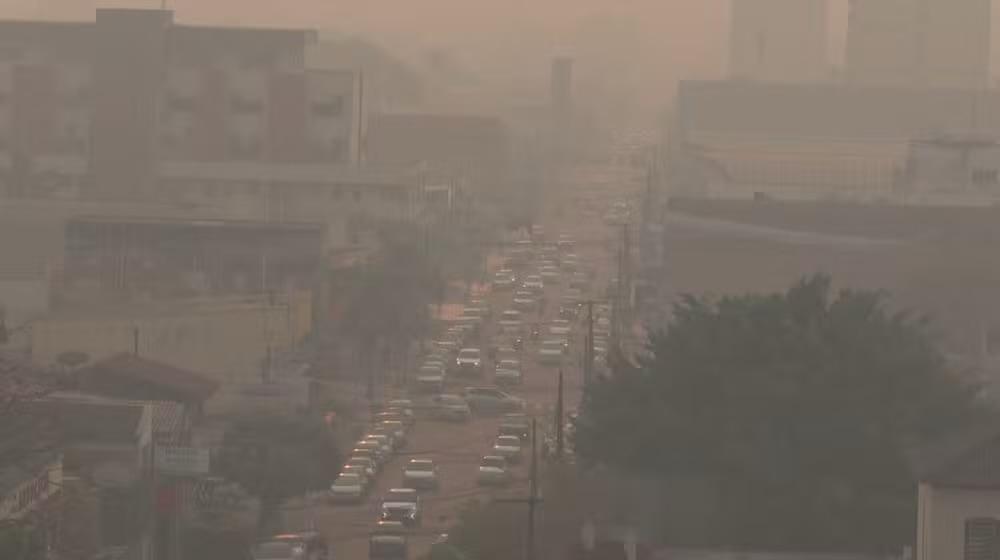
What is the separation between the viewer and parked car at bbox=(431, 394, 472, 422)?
959 centimetres

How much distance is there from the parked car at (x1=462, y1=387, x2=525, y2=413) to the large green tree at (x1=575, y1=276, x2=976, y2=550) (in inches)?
112

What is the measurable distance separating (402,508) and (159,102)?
8827mm

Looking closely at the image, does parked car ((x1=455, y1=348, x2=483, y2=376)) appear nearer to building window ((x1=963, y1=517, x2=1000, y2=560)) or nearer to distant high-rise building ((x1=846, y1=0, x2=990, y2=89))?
building window ((x1=963, y1=517, x2=1000, y2=560))

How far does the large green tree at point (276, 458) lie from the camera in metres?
7.04

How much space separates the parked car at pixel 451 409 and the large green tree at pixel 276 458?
1784 millimetres

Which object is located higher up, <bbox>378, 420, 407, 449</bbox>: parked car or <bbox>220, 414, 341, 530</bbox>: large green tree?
<bbox>220, 414, 341, 530</bbox>: large green tree

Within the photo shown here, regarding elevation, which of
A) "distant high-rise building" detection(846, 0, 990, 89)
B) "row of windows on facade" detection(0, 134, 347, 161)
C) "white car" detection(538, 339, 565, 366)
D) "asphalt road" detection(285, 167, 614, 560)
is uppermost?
"distant high-rise building" detection(846, 0, 990, 89)

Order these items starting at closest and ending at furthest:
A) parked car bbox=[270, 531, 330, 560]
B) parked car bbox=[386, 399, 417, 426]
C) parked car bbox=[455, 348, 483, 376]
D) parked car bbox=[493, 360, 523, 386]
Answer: parked car bbox=[270, 531, 330, 560] → parked car bbox=[386, 399, 417, 426] → parked car bbox=[493, 360, 523, 386] → parked car bbox=[455, 348, 483, 376]

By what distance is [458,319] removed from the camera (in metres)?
13.1

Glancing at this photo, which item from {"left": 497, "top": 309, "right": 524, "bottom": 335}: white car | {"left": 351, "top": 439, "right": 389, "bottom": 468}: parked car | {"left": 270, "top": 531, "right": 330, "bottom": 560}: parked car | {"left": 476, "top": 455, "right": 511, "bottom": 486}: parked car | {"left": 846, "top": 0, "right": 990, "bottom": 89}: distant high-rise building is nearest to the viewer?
{"left": 270, "top": 531, "right": 330, "bottom": 560}: parked car

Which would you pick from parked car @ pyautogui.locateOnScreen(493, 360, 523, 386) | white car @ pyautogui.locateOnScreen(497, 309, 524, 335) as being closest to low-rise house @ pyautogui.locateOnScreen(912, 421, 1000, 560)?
parked car @ pyautogui.locateOnScreen(493, 360, 523, 386)

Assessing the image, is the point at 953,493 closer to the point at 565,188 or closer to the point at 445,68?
the point at 565,188

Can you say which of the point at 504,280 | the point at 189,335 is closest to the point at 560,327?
the point at 504,280

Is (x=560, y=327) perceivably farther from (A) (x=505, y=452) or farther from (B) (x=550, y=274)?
(A) (x=505, y=452)
